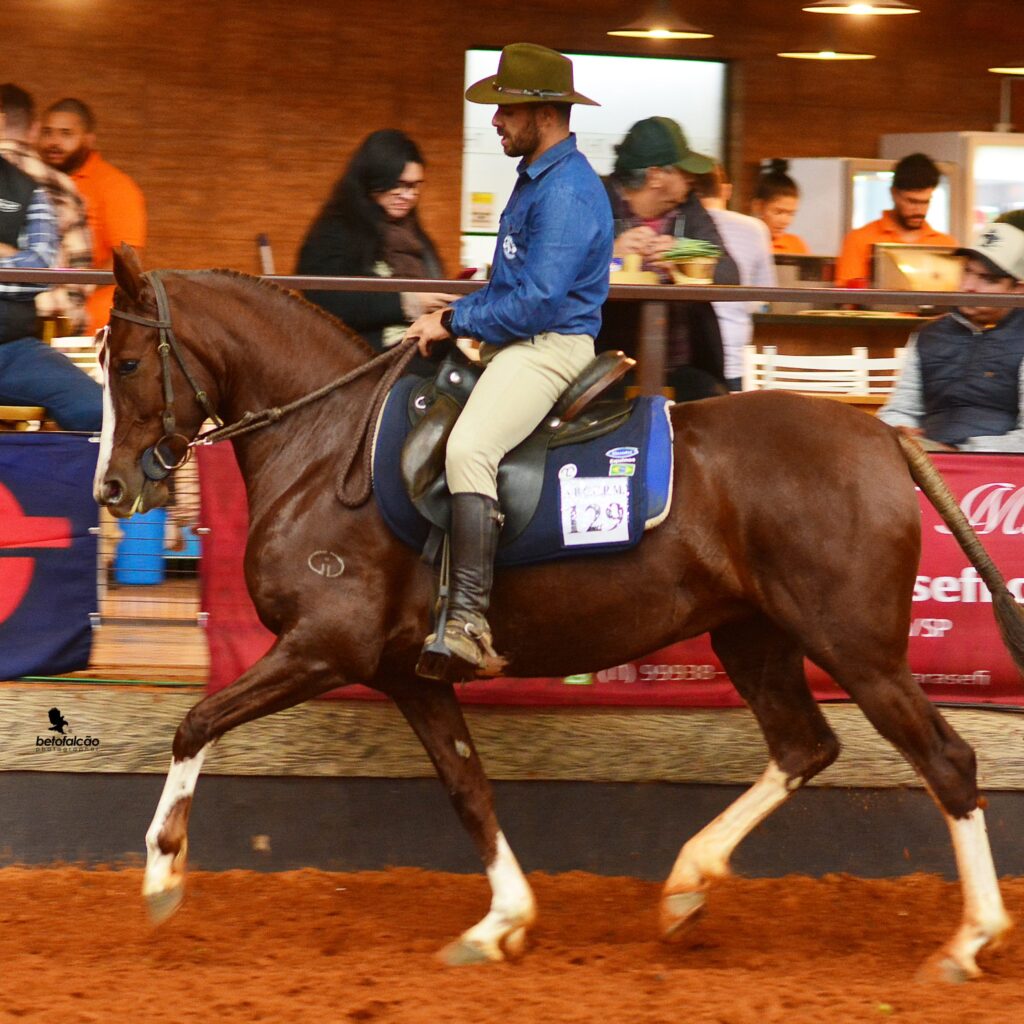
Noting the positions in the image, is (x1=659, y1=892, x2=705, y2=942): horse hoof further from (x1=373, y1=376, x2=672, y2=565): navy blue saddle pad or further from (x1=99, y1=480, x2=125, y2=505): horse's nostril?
(x1=99, y1=480, x2=125, y2=505): horse's nostril

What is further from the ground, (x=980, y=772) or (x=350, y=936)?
(x=980, y=772)

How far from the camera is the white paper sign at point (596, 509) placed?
5.40 m

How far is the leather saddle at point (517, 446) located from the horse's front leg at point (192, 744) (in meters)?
0.68

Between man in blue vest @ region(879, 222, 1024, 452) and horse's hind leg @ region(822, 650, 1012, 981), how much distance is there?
5.28 feet

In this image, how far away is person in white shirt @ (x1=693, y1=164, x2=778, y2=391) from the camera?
7457 mm

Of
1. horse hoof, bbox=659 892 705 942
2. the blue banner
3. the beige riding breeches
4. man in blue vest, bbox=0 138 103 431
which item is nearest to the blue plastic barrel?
the blue banner

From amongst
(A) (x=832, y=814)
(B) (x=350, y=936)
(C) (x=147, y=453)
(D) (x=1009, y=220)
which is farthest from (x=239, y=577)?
(D) (x=1009, y=220)

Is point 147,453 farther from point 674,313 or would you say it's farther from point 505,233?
point 674,313

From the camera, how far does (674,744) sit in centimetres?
652

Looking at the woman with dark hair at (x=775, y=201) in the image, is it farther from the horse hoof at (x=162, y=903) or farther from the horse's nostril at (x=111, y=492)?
the horse hoof at (x=162, y=903)

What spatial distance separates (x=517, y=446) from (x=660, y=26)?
6576 millimetres

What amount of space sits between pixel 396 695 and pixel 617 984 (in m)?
1.24

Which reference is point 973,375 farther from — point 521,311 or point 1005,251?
point 521,311

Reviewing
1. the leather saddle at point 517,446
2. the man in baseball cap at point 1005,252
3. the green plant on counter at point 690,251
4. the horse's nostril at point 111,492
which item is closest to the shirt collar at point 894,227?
the green plant on counter at point 690,251
